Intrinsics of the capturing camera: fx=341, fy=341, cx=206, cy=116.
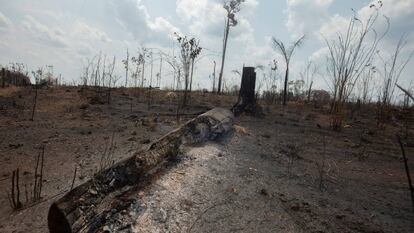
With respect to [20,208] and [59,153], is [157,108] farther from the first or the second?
[20,208]

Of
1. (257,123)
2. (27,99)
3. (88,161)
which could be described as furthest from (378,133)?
(27,99)

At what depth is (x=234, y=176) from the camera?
314 centimetres

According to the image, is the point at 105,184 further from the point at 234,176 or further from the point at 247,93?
the point at 247,93

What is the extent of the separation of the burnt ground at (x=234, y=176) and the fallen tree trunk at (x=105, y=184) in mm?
107

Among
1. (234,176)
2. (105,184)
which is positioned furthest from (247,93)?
(105,184)

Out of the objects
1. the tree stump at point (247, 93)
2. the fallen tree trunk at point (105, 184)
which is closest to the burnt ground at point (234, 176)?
the fallen tree trunk at point (105, 184)

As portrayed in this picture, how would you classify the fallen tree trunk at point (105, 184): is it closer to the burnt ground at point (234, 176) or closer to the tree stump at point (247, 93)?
the burnt ground at point (234, 176)

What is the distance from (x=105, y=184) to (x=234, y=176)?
1.30m

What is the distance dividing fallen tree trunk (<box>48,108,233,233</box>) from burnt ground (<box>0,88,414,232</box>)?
0.35 feet

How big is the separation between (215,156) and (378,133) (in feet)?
17.0

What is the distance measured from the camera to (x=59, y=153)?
4.59 meters

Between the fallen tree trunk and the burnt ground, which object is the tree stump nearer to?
the burnt ground

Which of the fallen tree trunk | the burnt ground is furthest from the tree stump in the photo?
the fallen tree trunk

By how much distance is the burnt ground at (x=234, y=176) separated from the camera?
238 centimetres
